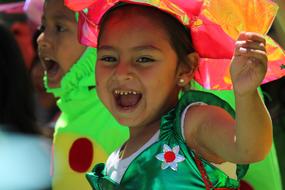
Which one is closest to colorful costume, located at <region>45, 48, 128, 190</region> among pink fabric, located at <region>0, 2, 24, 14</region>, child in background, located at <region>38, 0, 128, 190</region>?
child in background, located at <region>38, 0, 128, 190</region>

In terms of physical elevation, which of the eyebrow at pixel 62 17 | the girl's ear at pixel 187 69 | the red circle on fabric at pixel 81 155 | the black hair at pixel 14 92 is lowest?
the black hair at pixel 14 92

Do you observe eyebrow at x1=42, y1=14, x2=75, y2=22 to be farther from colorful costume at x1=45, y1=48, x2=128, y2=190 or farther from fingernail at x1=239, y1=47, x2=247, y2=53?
fingernail at x1=239, y1=47, x2=247, y2=53

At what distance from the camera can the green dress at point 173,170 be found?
2.02m

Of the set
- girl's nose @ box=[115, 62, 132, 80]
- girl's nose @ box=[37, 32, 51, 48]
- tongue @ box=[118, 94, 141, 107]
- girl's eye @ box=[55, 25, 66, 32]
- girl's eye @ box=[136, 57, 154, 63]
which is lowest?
girl's nose @ box=[37, 32, 51, 48]

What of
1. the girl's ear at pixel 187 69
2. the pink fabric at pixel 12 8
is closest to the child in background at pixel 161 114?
the girl's ear at pixel 187 69

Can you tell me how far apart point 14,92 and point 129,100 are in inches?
53.5

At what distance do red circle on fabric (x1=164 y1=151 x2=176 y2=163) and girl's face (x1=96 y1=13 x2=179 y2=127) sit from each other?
0.17m

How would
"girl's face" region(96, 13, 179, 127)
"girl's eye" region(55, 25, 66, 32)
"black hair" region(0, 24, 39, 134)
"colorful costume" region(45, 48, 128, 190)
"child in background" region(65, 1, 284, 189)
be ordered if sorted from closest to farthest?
"child in background" region(65, 1, 284, 189) → "girl's face" region(96, 13, 179, 127) → "colorful costume" region(45, 48, 128, 190) → "girl's eye" region(55, 25, 66, 32) → "black hair" region(0, 24, 39, 134)

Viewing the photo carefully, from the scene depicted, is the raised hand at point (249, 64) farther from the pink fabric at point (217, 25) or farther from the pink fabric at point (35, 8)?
the pink fabric at point (35, 8)

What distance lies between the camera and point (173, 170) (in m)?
2.04

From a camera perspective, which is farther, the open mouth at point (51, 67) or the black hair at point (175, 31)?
the open mouth at point (51, 67)

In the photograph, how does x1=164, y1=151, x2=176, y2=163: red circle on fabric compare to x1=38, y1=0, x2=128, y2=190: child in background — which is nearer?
x1=164, y1=151, x2=176, y2=163: red circle on fabric

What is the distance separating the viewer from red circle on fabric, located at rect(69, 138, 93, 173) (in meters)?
2.74

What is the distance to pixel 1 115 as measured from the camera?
3365 mm
